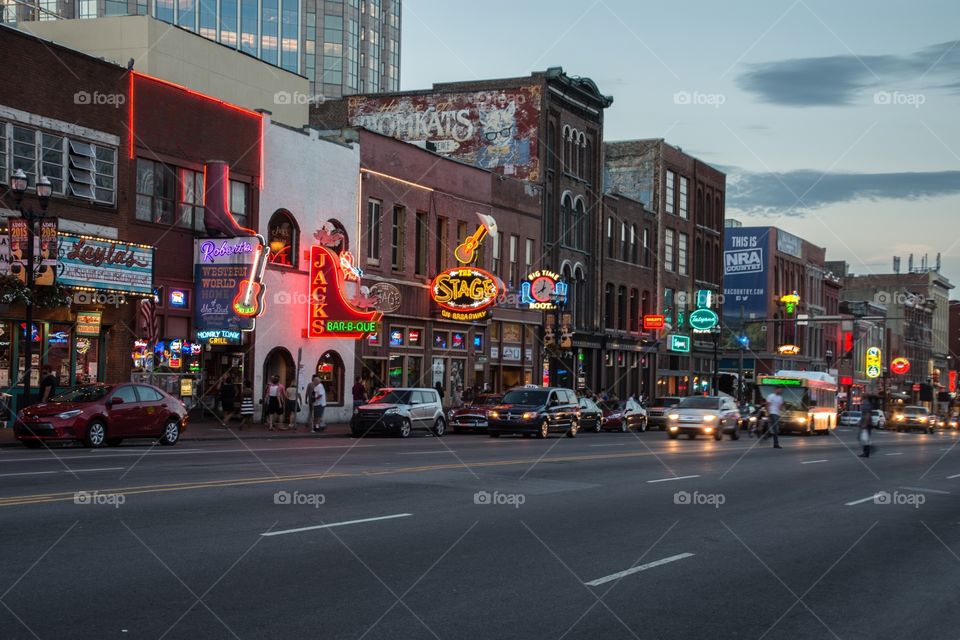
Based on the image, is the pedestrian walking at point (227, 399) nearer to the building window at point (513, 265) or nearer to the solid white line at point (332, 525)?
the building window at point (513, 265)

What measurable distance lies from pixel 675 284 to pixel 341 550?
64.7 meters

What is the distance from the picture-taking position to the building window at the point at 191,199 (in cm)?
3666

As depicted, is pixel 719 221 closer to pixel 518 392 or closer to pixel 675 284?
pixel 675 284

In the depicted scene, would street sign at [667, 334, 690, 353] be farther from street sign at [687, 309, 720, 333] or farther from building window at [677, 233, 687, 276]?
building window at [677, 233, 687, 276]

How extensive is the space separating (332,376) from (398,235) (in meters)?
6.83

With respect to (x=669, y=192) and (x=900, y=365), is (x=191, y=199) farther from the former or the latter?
(x=900, y=365)

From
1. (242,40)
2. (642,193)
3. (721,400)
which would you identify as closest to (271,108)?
(721,400)

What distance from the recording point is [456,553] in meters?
11.6

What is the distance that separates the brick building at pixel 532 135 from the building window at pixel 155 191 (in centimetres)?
1921

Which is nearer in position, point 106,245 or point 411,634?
point 411,634

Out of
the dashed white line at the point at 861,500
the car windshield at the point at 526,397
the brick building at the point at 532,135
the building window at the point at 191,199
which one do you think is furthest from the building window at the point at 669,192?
the dashed white line at the point at 861,500

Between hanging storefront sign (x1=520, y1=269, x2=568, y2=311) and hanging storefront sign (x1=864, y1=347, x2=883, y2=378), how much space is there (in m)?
63.9

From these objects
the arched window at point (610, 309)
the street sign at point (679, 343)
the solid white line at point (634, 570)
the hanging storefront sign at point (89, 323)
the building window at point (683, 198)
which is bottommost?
the solid white line at point (634, 570)

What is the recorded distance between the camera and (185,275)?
36.8m
